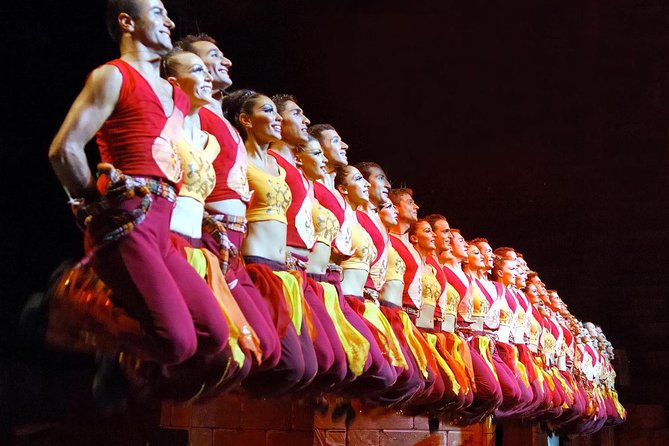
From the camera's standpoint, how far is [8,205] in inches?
115

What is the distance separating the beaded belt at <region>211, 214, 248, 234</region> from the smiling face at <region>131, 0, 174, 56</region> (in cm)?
56

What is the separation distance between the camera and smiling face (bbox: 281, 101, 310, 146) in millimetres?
3871

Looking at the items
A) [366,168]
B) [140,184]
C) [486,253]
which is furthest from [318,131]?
[486,253]

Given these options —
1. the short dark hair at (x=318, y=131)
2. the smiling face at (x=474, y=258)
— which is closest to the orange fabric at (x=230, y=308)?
the short dark hair at (x=318, y=131)

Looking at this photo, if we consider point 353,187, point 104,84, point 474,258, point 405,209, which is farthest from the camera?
point 474,258

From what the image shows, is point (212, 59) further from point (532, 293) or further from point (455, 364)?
point (532, 293)

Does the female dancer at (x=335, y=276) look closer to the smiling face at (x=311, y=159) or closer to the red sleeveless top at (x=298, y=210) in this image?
the smiling face at (x=311, y=159)

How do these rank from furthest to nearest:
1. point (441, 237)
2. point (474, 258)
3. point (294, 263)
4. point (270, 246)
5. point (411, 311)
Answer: point (474, 258), point (441, 237), point (411, 311), point (294, 263), point (270, 246)

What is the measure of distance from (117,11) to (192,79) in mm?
308

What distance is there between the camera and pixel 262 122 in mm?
3615

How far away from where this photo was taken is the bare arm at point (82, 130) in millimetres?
2691

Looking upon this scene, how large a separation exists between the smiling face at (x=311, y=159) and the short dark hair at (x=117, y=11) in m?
1.16

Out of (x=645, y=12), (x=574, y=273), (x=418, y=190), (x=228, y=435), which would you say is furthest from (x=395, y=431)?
(x=574, y=273)

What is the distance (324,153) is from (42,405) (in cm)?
168
